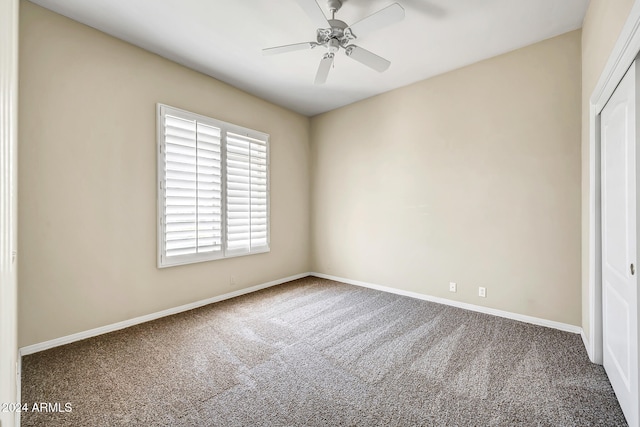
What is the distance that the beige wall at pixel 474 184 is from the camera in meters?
2.84

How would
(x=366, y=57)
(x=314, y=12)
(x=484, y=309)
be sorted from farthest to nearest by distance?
(x=484, y=309)
(x=366, y=57)
(x=314, y=12)

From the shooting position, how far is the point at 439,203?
3674 mm

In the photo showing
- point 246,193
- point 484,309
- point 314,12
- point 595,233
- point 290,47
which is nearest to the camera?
point 314,12

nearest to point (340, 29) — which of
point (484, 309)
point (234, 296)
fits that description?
point (484, 309)

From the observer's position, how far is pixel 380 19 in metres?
2.15

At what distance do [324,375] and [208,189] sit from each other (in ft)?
8.57

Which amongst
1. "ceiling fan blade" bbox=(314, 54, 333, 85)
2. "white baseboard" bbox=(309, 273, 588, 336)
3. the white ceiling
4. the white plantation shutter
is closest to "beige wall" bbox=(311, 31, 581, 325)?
"white baseboard" bbox=(309, 273, 588, 336)

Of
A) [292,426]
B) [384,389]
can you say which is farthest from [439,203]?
[292,426]

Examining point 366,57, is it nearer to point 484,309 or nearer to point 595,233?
point 595,233

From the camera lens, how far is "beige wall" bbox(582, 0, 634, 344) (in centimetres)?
171

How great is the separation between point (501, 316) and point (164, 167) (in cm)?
424

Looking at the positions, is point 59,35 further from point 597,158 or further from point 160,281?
point 597,158

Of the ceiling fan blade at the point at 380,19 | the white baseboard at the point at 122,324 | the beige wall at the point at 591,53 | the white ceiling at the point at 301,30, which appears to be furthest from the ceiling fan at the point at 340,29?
the white baseboard at the point at 122,324

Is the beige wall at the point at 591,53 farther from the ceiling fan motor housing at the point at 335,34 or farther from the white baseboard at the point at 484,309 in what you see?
the ceiling fan motor housing at the point at 335,34
